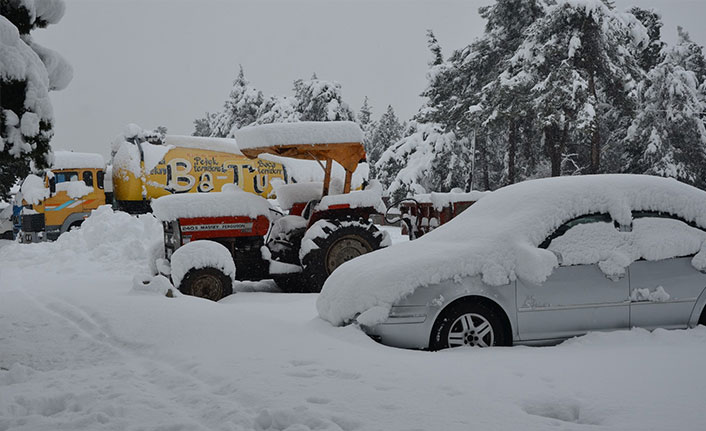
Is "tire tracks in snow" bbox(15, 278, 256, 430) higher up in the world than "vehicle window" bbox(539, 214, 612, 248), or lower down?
lower down

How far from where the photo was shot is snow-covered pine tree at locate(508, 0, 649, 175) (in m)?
23.6

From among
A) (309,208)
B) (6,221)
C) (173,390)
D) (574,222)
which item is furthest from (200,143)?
(173,390)

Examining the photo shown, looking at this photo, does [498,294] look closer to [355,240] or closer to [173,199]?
[355,240]

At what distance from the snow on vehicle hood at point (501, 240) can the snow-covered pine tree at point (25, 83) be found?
301cm

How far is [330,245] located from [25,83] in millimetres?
5267

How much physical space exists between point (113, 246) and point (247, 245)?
20.4ft

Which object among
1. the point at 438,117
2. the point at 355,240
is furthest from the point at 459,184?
the point at 355,240

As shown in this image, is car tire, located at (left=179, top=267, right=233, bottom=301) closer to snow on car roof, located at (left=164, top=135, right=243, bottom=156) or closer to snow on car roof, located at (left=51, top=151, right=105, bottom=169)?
snow on car roof, located at (left=164, top=135, right=243, bottom=156)

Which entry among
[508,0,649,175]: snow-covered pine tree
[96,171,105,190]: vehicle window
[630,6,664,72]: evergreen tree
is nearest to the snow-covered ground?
[96,171,105,190]: vehicle window

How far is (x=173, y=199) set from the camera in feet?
31.9

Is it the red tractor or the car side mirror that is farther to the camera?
the red tractor

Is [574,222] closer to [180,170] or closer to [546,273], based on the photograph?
[546,273]

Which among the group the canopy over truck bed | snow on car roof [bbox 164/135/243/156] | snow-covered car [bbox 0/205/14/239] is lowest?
snow-covered car [bbox 0/205/14/239]

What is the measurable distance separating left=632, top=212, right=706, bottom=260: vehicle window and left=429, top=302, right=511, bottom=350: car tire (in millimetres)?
1606
